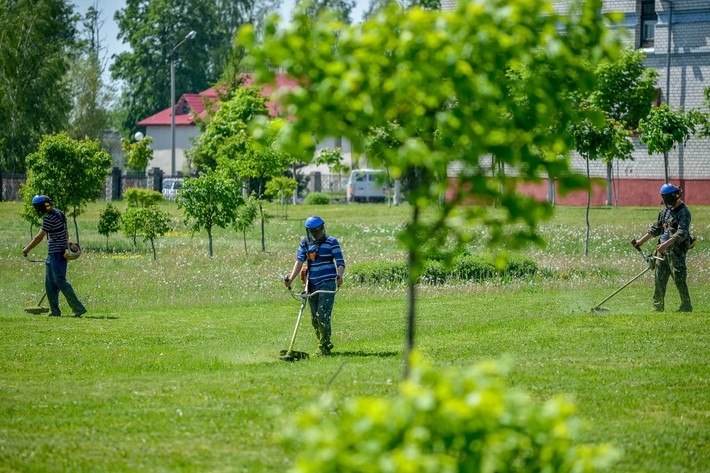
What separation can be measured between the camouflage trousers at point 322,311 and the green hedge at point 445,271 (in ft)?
28.8

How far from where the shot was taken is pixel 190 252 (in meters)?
28.5

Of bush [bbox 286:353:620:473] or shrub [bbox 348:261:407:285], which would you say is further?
shrub [bbox 348:261:407:285]

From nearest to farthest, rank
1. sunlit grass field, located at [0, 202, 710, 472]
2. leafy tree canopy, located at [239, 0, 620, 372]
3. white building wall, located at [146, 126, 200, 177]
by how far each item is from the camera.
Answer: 1. leafy tree canopy, located at [239, 0, 620, 372]
2. sunlit grass field, located at [0, 202, 710, 472]
3. white building wall, located at [146, 126, 200, 177]

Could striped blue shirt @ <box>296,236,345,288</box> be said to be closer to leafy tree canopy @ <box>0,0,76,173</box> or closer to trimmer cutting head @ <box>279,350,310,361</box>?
trimmer cutting head @ <box>279,350,310,361</box>

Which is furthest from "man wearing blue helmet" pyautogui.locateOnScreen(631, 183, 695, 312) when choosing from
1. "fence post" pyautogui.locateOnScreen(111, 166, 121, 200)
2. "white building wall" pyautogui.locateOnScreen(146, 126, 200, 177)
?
"white building wall" pyautogui.locateOnScreen(146, 126, 200, 177)

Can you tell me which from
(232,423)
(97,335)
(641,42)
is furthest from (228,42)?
(232,423)

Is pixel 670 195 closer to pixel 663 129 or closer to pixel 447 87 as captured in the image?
pixel 447 87

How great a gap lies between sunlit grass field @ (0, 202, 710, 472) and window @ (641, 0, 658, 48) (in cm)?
2152

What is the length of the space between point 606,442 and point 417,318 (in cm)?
863

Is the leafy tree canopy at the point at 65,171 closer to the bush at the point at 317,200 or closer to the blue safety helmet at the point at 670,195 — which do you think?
the blue safety helmet at the point at 670,195

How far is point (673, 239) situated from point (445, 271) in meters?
6.90

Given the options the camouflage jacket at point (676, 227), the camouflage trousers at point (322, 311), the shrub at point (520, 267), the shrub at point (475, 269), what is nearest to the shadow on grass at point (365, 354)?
the camouflage trousers at point (322, 311)

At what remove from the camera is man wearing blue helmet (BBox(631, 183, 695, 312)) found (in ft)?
A: 53.3

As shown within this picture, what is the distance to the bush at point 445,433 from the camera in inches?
166
